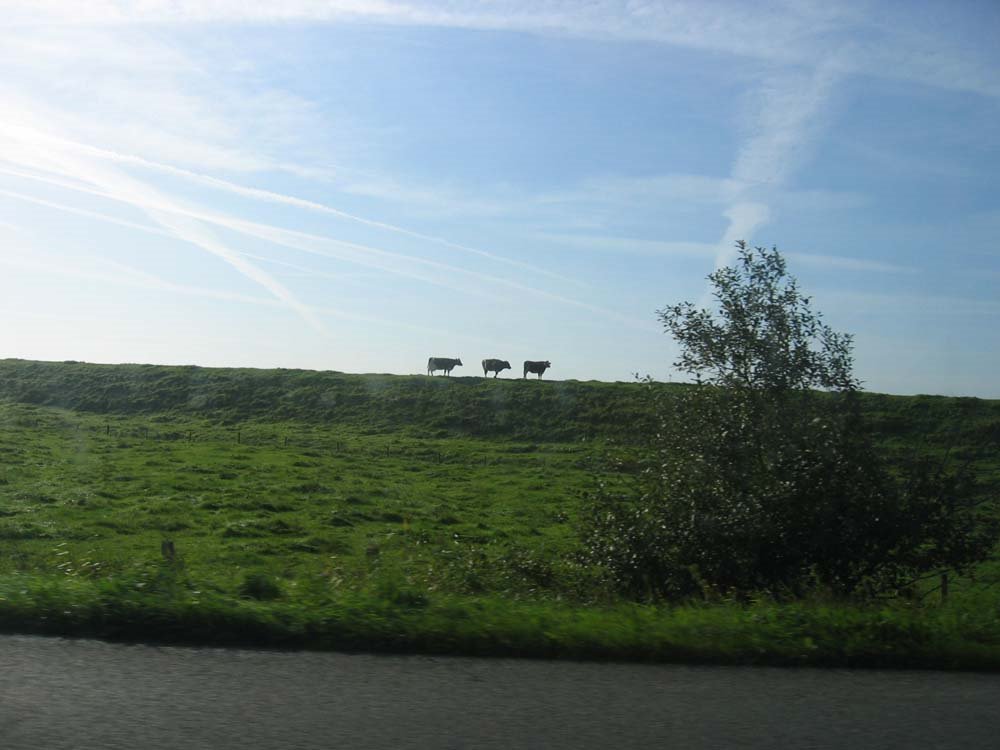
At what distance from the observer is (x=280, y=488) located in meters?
30.8

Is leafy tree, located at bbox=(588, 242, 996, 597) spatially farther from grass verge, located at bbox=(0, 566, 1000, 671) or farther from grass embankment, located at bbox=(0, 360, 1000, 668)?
grass verge, located at bbox=(0, 566, 1000, 671)

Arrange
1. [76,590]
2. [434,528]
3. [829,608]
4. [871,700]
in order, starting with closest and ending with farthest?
[871,700] → [76,590] → [829,608] → [434,528]

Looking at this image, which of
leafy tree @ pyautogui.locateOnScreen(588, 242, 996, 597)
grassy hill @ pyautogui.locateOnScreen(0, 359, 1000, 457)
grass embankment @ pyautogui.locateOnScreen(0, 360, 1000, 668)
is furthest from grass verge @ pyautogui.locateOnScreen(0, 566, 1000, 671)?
grassy hill @ pyautogui.locateOnScreen(0, 359, 1000, 457)

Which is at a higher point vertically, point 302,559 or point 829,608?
point 829,608

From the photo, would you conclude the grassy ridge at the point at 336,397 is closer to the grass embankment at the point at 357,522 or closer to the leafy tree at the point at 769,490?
the grass embankment at the point at 357,522

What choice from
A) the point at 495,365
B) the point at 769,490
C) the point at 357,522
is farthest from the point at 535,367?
the point at 769,490

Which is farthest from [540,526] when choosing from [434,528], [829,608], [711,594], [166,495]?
[829,608]

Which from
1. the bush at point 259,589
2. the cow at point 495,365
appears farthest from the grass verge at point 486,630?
the cow at point 495,365

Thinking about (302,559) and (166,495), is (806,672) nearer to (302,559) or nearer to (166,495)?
(302,559)

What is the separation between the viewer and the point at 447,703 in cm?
578

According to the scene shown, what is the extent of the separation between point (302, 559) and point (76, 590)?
1367cm

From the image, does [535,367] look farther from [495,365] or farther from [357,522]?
[357,522]

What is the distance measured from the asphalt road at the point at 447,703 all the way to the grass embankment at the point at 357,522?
15.6 inches

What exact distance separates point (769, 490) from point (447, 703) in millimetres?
8476
